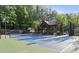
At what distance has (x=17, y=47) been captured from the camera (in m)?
3.59

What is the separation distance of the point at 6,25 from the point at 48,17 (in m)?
0.42

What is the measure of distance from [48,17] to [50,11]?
6cm

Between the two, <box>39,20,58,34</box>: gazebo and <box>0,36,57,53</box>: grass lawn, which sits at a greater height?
<box>39,20,58,34</box>: gazebo

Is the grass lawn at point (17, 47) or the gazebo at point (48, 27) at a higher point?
the gazebo at point (48, 27)

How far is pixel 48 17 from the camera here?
361 centimetres

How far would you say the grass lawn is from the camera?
357 centimetres

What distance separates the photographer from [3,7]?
3.58 metres

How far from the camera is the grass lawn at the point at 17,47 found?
11.7 feet

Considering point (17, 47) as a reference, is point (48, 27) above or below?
above
